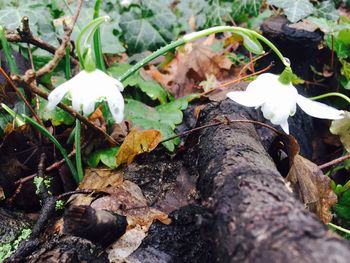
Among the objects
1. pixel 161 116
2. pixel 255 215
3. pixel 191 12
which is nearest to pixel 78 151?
pixel 161 116

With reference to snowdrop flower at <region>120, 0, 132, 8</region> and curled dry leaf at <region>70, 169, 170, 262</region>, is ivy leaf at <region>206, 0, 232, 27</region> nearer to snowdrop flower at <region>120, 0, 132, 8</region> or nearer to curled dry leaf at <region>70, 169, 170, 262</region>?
snowdrop flower at <region>120, 0, 132, 8</region>

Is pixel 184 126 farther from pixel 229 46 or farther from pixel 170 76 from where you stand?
pixel 229 46

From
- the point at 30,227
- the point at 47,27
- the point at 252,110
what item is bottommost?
the point at 30,227

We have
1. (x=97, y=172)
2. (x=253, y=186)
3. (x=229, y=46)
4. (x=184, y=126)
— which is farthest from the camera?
(x=229, y=46)

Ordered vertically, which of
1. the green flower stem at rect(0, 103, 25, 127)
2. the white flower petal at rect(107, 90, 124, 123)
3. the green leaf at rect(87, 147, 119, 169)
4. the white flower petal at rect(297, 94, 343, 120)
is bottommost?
the green leaf at rect(87, 147, 119, 169)

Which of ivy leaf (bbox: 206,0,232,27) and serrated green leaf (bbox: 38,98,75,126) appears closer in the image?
serrated green leaf (bbox: 38,98,75,126)

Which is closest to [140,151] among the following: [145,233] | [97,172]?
[97,172]

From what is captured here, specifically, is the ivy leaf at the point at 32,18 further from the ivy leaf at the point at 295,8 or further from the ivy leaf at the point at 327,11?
the ivy leaf at the point at 327,11

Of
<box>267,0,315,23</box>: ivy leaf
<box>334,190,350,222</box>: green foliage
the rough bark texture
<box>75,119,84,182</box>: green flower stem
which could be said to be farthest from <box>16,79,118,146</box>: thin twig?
<box>267,0,315,23</box>: ivy leaf
